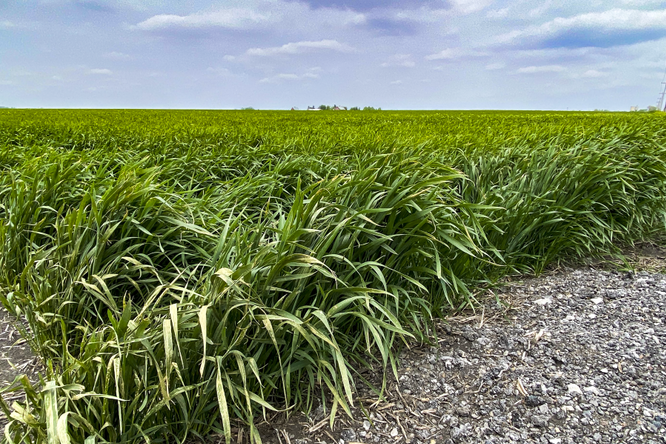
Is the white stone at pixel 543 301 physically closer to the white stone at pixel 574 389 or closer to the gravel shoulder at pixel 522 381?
the gravel shoulder at pixel 522 381

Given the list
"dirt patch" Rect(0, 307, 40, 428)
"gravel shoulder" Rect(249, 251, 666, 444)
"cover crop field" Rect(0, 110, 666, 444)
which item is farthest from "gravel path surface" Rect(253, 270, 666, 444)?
"dirt patch" Rect(0, 307, 40, 428)

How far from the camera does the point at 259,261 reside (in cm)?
172

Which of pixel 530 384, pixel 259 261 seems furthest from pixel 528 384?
pixel 259 261

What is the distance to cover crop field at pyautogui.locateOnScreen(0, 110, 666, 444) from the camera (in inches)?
58.2

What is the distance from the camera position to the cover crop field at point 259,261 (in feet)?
4.85

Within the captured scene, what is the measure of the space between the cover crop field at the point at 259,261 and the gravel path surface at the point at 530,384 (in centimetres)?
14

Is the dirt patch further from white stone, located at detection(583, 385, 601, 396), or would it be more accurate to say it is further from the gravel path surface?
white stone, located at detection(583, 385, 601, 396)

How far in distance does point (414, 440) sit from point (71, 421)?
119 centimetres

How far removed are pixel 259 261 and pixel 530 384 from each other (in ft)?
4.19

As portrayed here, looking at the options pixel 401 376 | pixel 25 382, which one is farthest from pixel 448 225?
pixel 25 382

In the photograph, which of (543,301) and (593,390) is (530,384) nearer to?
(593,390)

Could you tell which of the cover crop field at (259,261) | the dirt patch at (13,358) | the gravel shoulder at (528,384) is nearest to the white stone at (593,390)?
the gravel shoulder at (528,384)

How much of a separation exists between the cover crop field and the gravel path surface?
145mm

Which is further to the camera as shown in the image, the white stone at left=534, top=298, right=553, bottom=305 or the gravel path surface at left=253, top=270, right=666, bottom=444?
the white stone at left=534, top=298, right=553, bottom=305
